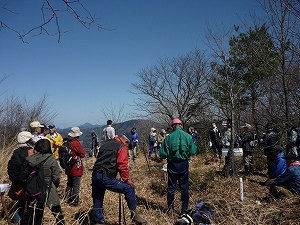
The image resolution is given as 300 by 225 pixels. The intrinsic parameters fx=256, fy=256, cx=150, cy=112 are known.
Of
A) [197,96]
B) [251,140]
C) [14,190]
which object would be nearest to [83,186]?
[14,190]

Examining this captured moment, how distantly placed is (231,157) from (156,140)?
5811mm

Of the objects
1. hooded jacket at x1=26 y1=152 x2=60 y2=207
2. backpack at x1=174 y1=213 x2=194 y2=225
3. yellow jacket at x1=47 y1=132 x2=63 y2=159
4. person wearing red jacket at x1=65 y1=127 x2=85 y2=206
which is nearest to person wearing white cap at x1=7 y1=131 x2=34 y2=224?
hooded jacket at x1=26 y1=152 x2=60 y2=207

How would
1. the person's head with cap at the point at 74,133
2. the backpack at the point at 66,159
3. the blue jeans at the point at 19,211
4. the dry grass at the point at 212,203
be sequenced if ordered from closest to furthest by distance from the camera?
the dry grass at the point at 212,203
the blue jeans at the point at 19,211
the backpack at the point at 66,159
the person's head with cap at the point at 74,133

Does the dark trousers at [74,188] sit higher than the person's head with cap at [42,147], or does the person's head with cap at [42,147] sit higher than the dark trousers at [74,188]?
the person's head with cap at [42,147]

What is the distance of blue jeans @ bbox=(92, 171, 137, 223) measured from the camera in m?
3.94

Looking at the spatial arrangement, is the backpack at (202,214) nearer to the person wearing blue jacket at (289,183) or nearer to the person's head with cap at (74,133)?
the person wearing blue jacket at (289,183)

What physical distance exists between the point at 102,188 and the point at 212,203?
5.84ft

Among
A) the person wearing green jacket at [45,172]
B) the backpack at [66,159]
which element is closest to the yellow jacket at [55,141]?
the backpack at [66,159]

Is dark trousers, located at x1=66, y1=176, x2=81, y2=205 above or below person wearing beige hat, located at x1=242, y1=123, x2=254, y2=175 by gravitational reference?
below

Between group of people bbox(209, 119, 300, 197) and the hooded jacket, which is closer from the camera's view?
the hooded jacket

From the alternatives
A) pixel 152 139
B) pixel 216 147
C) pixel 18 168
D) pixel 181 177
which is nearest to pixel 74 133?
pixel 18 168

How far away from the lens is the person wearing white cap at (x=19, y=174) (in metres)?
3.78

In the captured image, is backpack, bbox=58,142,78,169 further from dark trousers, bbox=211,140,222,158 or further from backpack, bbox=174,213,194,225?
dark trousers, bbox=211,140,222,158

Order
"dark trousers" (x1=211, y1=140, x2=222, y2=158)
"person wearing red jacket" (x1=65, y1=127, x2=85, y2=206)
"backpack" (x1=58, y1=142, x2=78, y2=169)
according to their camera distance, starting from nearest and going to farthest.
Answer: "backpack" (x1=58, y1=142, x2=78, y2=169) → "person wearing red jacket" (x1=65, y1=127, x2=85, y2=206) → "dark trousers" (x1=211, y1=140, x2=222, y2=158)
